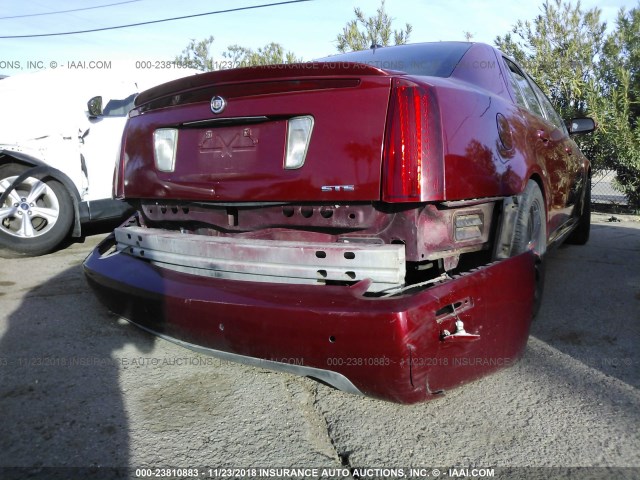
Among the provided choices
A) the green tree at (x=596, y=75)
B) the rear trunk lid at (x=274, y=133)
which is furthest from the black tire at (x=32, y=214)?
the green tree at (x=596, y=75)

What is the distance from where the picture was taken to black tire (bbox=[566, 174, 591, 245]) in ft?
17.4

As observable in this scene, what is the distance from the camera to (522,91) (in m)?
3.70

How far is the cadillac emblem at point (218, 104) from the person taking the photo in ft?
8.02

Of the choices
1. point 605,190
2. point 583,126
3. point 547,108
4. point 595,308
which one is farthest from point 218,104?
point 605,190

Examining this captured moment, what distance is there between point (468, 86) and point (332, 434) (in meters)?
1.69

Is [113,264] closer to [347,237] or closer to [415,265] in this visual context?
[347,237]

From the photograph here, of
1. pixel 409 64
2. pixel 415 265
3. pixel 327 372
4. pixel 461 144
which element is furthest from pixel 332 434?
pixel 409 64

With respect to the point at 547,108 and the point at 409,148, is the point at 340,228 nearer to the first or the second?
the point at 409,148

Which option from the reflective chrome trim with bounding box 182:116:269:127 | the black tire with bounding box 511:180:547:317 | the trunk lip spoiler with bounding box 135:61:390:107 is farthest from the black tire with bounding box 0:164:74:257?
the black tire with bounding box 511:180:547:317

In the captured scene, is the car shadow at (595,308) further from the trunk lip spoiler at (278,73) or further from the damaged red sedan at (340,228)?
the trunk lip spoiler at (278,73)

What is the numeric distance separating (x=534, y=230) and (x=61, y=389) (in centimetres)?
254

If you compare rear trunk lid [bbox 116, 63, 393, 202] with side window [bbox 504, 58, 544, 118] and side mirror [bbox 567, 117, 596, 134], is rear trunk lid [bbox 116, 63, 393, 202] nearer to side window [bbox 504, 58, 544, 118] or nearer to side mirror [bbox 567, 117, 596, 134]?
side window [bbox 504, 58, 544, 118]

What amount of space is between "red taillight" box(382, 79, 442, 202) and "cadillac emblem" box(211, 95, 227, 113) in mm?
774

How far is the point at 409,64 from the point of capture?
Answer: 2943mm
